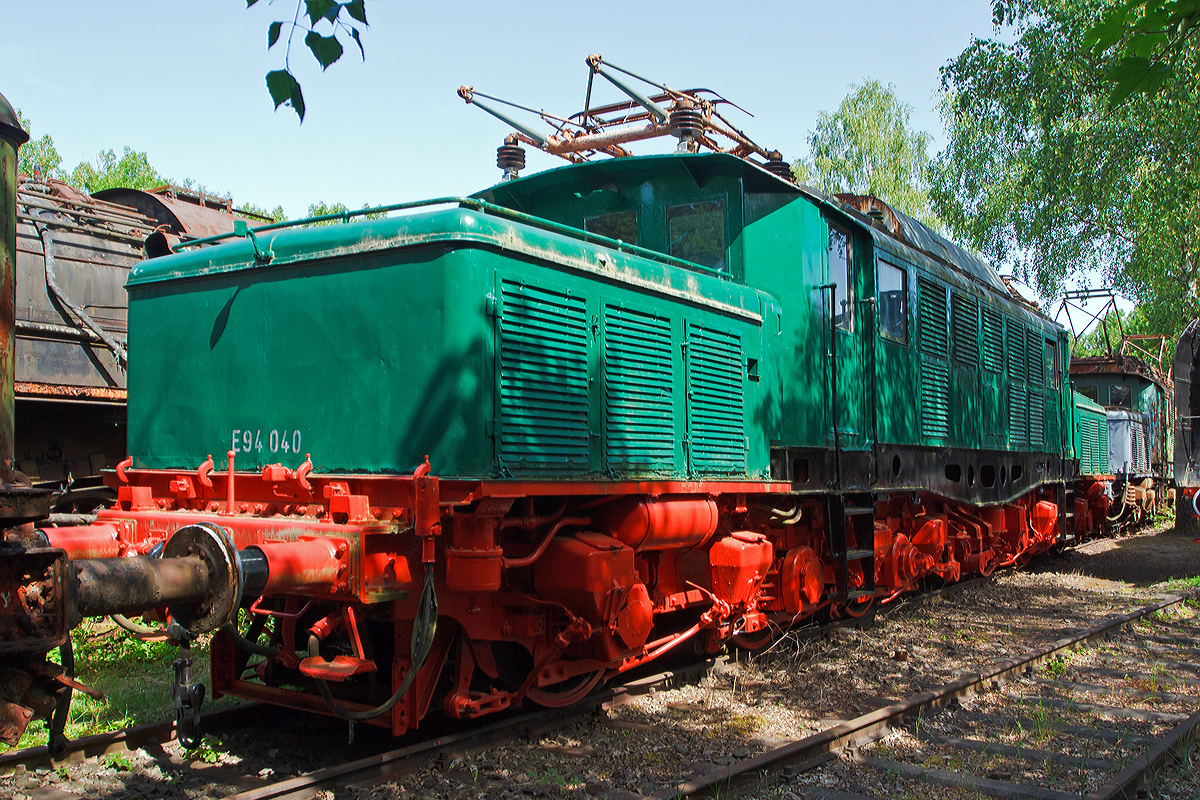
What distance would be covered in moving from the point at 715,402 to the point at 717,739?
222 cm

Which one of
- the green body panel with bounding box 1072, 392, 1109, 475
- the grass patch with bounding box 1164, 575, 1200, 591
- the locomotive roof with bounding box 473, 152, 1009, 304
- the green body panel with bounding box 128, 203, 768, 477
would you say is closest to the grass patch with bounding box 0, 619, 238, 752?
the green body panel with bounding box 128, 203, 768, 477

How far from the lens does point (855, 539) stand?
27.1ft

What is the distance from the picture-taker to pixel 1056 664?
7320mm

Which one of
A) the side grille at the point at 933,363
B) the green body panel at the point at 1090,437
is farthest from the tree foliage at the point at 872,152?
the side grille at the point at 933,363

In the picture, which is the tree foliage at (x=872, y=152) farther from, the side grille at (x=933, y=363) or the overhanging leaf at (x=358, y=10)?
the overhanging leaf at (x=358, y=10)

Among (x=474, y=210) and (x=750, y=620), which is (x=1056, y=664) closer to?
(x=750, y=620)

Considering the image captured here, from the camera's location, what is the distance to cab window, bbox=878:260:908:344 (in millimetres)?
8602

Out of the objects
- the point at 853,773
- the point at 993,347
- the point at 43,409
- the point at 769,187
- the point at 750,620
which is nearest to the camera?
the point at 853,773

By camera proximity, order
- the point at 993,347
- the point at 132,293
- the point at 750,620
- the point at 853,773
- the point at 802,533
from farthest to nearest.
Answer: the point at 993,347 → the point at 802,533 → the point at 750,620 → the point at 132,293 → the point at 853,773

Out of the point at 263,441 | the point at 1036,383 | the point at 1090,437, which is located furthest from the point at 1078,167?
the point at 263,441

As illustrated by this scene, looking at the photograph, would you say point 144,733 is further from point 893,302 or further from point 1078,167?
point 1078,167

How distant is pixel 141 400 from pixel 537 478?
2.70 metres

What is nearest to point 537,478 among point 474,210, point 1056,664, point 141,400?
point 474,210

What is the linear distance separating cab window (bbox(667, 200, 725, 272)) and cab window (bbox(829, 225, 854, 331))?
1.20 meters
